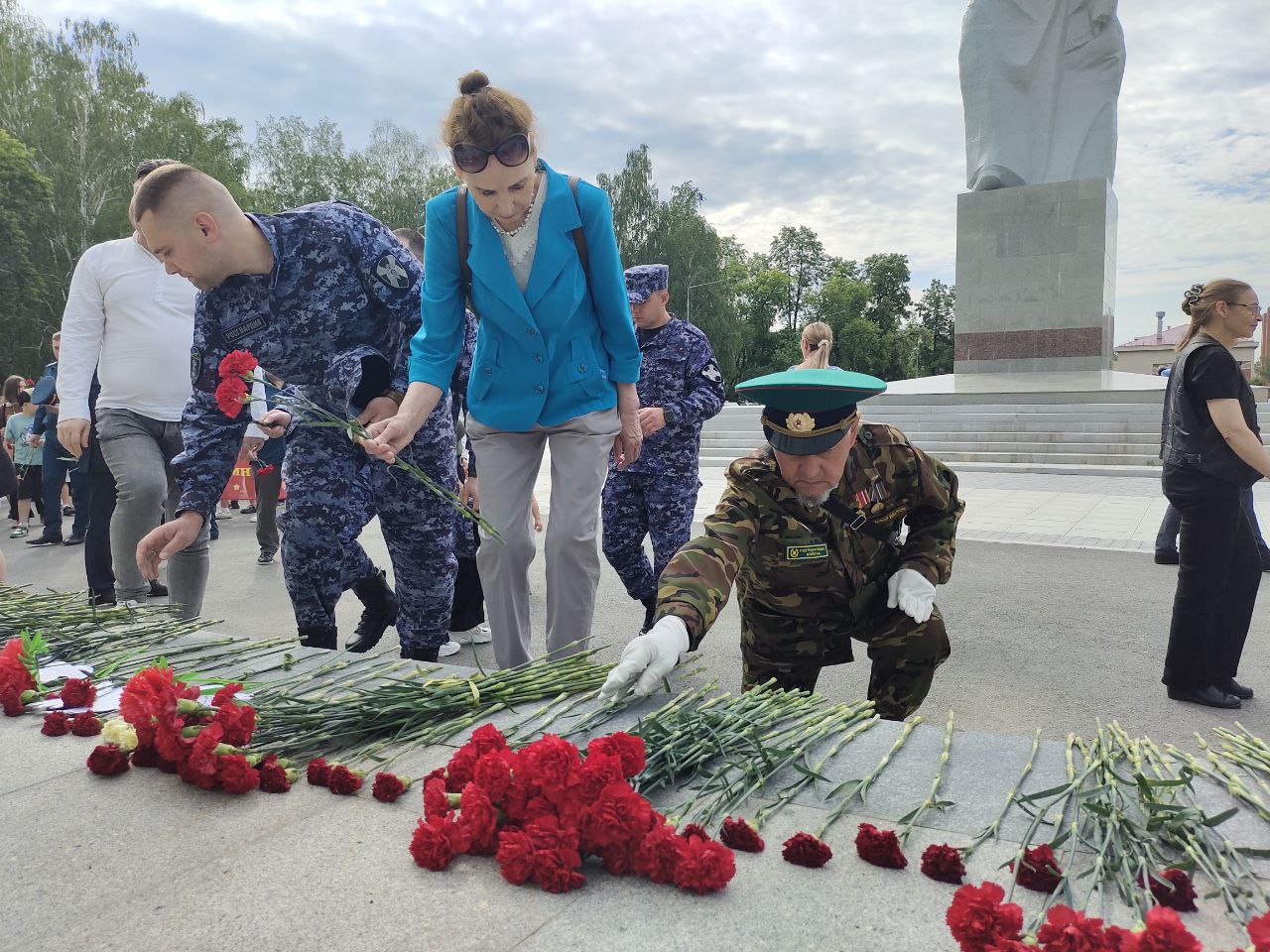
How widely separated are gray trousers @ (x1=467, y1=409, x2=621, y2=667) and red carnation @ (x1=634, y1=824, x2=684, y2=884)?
1.74 m

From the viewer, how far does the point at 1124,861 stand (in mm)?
1424

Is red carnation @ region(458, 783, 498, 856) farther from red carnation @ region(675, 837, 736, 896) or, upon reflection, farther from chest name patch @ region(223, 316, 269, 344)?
chest name patch @ region(223, 316, 269, 344)

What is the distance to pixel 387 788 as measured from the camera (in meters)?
1.85

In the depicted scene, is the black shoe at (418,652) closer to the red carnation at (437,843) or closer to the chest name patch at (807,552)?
the chest name patch at (807,552)

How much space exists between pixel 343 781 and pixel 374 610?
7.61 ft

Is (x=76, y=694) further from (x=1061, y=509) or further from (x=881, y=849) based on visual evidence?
(x=1061, y=509)

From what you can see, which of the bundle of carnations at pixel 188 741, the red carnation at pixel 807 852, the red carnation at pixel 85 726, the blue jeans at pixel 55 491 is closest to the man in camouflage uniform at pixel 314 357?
the red carnation at pixel 85 726

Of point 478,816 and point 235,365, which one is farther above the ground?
point 235,365

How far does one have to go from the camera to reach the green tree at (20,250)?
28.9 m

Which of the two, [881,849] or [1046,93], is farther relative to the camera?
[1046,93]

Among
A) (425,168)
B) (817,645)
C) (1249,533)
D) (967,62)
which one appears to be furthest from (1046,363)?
(425,168)

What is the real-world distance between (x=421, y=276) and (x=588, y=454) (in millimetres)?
938

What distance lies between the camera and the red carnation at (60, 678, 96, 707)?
247 centimetres

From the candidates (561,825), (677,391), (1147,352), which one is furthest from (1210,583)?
(1147,352)
